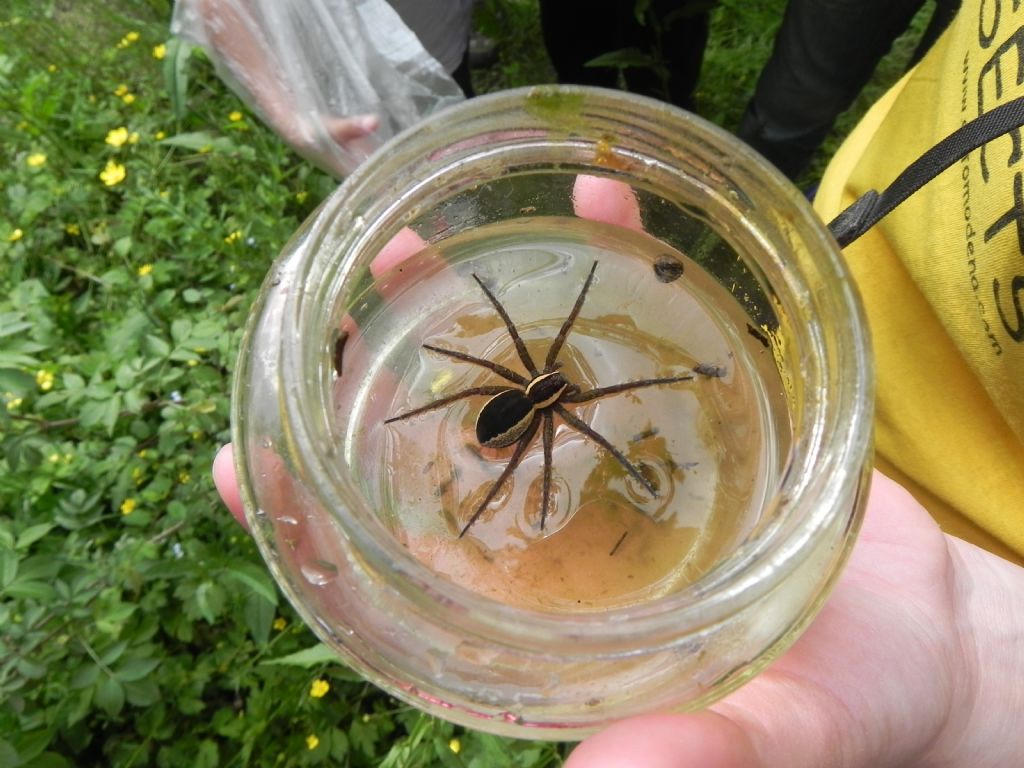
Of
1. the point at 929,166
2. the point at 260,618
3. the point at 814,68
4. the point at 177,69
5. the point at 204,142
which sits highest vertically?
the point at 929,166

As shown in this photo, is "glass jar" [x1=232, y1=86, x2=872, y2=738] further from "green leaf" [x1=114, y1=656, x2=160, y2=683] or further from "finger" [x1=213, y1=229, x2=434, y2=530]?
"green leaf" [x1=114, y1=656, x2=160, y2=683]

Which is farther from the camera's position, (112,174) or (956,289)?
(112,174)

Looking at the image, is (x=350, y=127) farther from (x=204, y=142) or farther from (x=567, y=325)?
(x=567, y=325)

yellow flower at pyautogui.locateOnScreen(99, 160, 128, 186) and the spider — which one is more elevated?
the spider

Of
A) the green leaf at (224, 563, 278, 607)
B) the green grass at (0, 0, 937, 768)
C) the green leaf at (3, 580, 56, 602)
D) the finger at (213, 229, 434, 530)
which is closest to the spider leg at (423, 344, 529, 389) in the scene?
the finger at (213, 229, 434, 530)

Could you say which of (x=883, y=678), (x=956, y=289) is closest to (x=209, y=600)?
(x=883, y=678)

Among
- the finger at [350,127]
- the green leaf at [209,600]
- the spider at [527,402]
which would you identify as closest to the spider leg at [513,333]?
the spider at [527,402]
